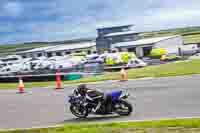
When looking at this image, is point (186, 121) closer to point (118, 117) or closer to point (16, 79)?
point (118, 117)

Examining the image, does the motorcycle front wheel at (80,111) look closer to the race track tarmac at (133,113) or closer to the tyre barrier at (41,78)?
the race track tarmac at (133,113)

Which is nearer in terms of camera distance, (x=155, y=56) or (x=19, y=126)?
(x=19, y=126)

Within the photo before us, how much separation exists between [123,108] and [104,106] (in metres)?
0.59

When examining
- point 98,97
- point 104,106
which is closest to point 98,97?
point 98,97

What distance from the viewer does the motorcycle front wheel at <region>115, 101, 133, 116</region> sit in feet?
43.8

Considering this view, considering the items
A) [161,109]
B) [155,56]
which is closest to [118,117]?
[161,109]

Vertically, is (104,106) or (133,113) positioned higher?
(104,106)

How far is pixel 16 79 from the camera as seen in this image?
38969 mm

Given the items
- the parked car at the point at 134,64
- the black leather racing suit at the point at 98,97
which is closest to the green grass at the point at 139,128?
the black leather racing suit at the point at 98,97

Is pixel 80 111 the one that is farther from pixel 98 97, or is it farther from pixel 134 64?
pixel 134 64

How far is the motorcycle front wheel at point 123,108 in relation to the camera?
526 inches

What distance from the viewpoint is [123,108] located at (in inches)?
529

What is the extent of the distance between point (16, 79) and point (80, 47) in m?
83.0

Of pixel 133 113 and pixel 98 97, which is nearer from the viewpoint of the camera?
pixel 98 97
